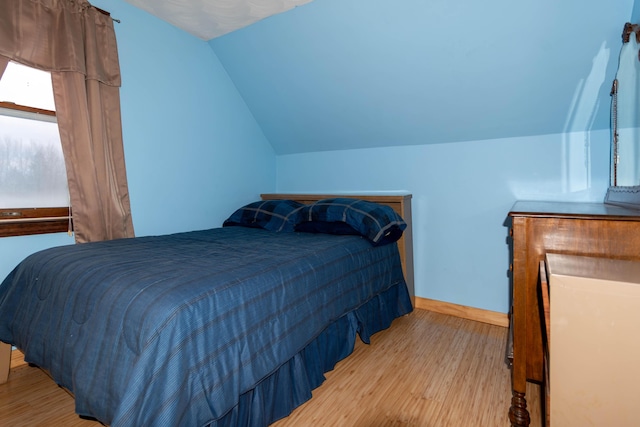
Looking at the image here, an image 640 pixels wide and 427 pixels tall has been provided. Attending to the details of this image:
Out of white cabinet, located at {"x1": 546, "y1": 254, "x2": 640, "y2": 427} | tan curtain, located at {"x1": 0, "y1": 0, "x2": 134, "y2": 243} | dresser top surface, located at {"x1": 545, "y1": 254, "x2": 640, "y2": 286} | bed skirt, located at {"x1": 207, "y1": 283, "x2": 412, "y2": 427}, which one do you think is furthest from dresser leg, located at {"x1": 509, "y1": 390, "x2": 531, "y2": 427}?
tan curtain, located at {"x1": 0, "y1": 0, "x2": 134, "y2": 243}

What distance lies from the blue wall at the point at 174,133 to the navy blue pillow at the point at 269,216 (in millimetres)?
269

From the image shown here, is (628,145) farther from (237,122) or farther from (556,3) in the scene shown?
(237,122)

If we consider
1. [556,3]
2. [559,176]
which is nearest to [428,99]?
[556,3]

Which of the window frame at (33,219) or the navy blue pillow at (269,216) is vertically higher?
the window frame at (33,219)

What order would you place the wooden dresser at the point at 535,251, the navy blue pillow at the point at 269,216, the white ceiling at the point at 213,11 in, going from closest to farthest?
1. the wooden dresser at the point at 535,251
2. the white ceiling at the point at 213,11
3. the navy blue pillow at the point at 269,216

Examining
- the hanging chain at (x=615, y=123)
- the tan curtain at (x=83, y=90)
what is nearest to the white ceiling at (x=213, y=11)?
the tan curtain at (x=83, y=90)

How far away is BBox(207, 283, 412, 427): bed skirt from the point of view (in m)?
1.24

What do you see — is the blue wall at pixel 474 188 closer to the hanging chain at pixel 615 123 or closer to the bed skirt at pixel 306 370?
the hanging chain at pixel 615 123

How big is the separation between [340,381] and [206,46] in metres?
2.78

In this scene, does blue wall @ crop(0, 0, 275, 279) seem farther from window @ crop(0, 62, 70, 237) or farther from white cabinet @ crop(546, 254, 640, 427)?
white cabinet @ crop(546, 254, 640, 427)

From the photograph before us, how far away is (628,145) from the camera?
170 cm

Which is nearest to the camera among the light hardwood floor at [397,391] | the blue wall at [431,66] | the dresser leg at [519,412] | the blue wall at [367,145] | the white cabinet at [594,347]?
the white cabinet at [594,347]

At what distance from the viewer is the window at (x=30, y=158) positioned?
1.82 m

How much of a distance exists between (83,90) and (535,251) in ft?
8.51
